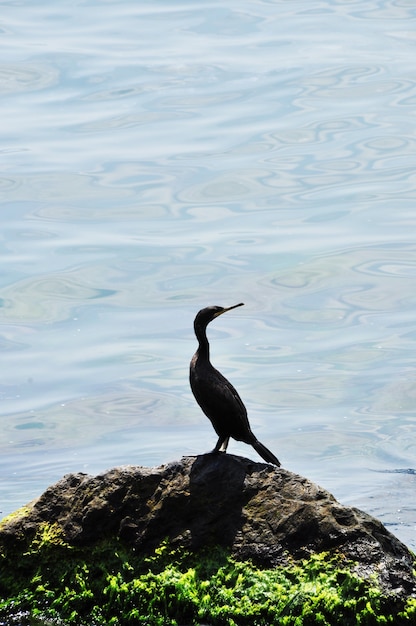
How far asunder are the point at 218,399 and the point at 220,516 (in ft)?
3.31

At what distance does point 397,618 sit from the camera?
27.9 feet

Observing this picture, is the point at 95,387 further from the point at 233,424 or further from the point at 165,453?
the point at 233,424

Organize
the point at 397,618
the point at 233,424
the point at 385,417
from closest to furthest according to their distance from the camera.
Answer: the point at 397,618
the point at 233,424
the point at 385,417

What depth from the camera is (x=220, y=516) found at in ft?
29.6

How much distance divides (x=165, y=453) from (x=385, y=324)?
5.58 m

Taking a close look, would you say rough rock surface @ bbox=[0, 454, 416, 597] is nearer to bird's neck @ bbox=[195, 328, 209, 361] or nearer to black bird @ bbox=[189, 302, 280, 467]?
black bird @ bbox=[189, 302, 280, 467]

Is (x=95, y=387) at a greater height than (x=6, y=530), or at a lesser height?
lesser

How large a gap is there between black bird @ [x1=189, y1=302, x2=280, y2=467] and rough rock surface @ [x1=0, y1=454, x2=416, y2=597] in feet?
1.74

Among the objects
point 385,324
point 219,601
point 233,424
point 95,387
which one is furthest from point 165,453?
point 219,601

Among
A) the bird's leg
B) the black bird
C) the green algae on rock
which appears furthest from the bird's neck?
the green algae on rock

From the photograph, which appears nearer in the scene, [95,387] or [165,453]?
[165,453]

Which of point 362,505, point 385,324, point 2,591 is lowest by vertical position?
point 385,324

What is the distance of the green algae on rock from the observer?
8602 millimetres

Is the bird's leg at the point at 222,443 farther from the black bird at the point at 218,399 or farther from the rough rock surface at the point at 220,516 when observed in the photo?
the rough rock surface at the point at 220,516
